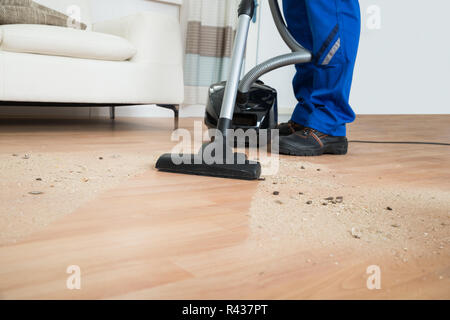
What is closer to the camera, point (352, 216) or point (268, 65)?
point (352, 216)

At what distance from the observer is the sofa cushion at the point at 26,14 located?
1.65 meters

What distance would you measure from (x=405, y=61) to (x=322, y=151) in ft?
9.33

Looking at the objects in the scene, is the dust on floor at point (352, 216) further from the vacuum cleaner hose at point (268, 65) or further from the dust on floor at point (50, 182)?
the vacuum cleaner hose at point (268, 65)

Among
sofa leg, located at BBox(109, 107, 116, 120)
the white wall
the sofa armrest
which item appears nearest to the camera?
the sofa armrest

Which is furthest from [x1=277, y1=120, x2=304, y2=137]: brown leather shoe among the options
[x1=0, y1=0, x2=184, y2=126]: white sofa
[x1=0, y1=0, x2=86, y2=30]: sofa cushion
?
[x1=0, y1=0, x2=86, y2=30]: sofa cushion

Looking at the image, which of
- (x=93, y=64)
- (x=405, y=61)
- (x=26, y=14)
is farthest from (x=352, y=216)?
(x=405, y=61)

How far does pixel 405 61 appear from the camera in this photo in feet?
12.7

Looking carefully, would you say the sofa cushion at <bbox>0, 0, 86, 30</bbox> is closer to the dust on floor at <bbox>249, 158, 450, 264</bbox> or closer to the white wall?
the dust on floor at <bbox>249, 158, 450, 264</bbox>

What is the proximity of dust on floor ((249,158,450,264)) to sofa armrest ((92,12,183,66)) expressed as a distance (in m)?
1.01

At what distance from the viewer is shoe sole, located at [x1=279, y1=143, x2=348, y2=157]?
1.41m

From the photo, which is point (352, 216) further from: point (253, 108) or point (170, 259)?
point (253, 108)

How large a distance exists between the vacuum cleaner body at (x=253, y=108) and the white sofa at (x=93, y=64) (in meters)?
0.39

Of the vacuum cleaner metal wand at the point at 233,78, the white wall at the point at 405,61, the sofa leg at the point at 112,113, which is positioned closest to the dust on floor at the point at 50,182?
the vacuum cleaner metal wand at the point at 233,78

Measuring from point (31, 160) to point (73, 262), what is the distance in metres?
0.65
